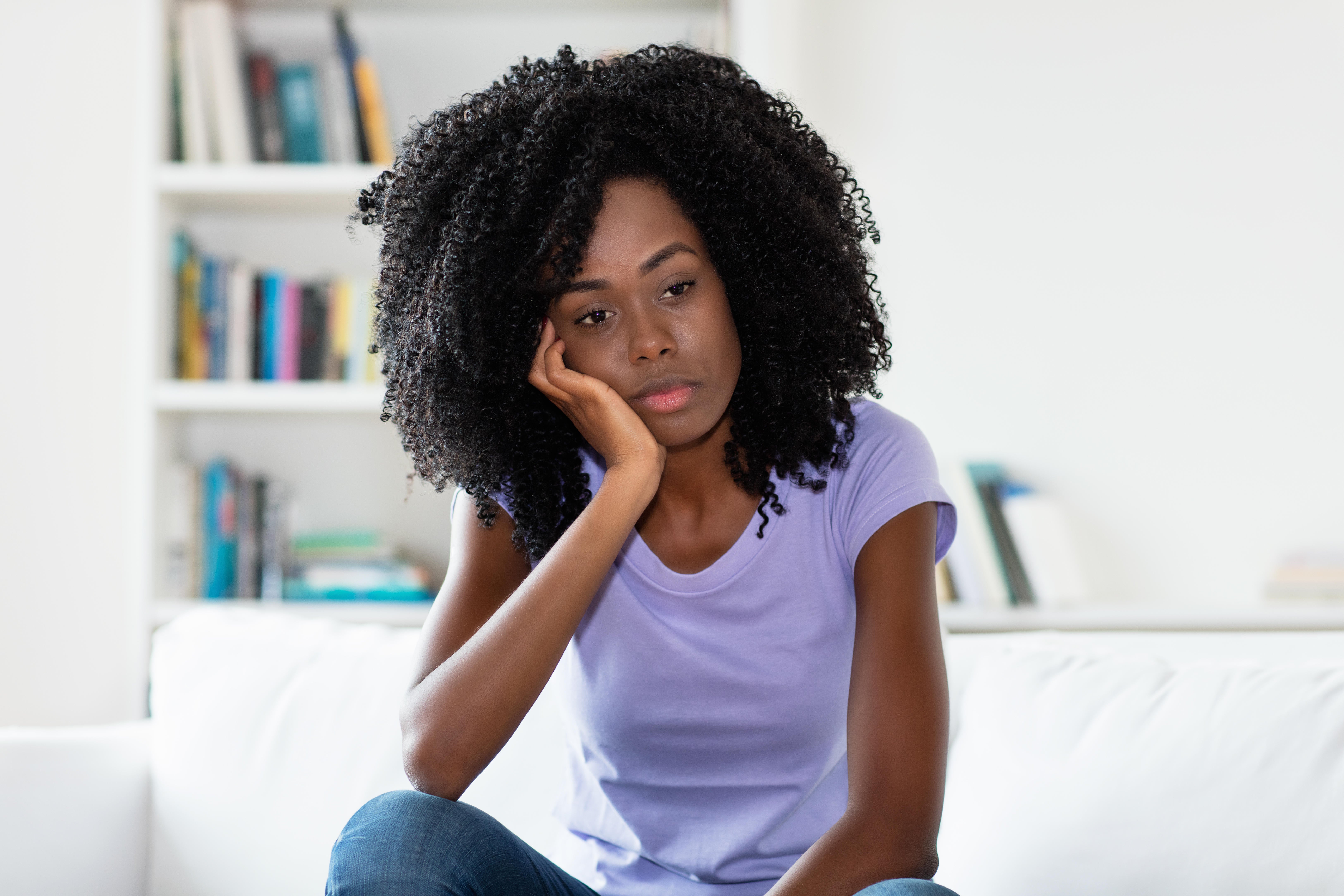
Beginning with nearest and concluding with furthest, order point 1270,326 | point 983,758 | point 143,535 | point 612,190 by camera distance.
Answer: point 612,190, point 983,758, point 143,535, point 1270,326

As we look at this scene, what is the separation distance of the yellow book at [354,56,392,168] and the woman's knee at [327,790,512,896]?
1.61 m

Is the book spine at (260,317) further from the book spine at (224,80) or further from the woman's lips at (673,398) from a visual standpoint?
the woman's lips at (673,398)

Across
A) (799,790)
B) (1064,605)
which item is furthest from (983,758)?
(1064,605)

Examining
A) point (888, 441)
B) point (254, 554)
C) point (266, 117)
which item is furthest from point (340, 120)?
point (888, 441)

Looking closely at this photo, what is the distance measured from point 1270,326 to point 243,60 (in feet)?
7.20

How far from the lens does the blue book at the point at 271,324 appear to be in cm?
229

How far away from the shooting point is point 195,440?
2.45 metres

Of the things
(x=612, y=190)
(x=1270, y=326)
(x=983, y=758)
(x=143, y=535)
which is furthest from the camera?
(x=1270, y=326)

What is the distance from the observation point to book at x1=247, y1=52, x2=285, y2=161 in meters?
2.30

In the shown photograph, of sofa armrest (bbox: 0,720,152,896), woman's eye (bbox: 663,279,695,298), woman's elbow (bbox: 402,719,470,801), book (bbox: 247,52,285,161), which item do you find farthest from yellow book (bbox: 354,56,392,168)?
woman's elbow (bbox: 402,719,470,801)

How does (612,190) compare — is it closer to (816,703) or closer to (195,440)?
(816,703)

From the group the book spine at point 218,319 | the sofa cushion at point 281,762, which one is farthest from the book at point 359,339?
the sofa cushion at point 281,762

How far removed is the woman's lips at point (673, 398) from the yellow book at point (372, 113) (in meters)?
1.36

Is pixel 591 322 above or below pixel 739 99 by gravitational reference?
below
